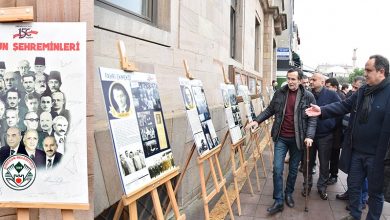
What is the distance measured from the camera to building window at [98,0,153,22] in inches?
145

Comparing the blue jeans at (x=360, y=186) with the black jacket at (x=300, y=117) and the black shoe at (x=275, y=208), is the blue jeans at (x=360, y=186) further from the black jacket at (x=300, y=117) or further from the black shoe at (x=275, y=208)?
the black shoe at (x=275, y=208)

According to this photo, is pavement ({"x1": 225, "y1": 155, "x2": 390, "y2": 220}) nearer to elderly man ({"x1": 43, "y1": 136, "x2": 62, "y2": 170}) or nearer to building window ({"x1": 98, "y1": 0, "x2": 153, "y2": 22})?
building window ({"x1": 98, "y1": 0, "x2": 153, "y2": 22})

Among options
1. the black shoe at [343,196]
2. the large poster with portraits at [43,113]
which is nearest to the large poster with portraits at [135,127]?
the large poster with portraits at [43,113]

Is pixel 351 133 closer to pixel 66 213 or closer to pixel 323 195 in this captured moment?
pixel 323 195

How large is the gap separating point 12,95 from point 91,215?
92 cm

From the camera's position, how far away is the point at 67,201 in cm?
214

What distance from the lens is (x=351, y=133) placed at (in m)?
4.27

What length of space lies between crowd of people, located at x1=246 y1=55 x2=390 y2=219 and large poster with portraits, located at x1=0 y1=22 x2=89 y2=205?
289 centimetres

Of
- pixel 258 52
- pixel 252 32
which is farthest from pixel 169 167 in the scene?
pixel 258 52

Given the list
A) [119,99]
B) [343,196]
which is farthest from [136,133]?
[343,196]

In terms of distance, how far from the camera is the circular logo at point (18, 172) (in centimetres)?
206

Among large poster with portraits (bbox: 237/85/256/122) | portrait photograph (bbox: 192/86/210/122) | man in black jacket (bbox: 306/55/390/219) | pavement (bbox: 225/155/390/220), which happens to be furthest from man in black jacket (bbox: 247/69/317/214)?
portrait photograph (bbox: 192/86/210/122)

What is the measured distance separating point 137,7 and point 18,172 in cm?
265

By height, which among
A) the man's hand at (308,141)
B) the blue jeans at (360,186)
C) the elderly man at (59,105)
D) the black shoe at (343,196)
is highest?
the elderly man at (59,105)
